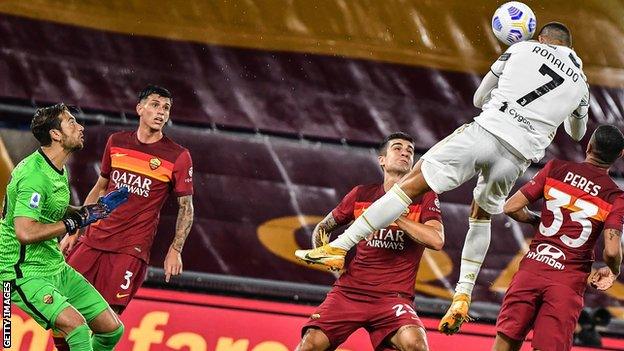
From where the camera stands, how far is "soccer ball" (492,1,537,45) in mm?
6980

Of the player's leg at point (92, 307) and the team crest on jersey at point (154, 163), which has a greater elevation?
the team crest on jersey at point (154, 163)

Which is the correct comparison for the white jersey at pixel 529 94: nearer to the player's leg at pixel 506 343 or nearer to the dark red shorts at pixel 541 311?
the dark red shorts at pixel 541 311

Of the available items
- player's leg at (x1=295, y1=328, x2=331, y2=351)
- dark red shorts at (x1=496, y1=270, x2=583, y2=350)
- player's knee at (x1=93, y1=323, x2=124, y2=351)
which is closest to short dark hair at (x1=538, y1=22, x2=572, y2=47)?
dark red shorts at (x1=496, y1=270, x2=583, y2=350)

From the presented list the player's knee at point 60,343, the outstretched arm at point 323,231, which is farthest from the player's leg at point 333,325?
the player's knee at point 60,343

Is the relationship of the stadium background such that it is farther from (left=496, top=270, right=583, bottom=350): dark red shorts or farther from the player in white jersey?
the player in white jersey

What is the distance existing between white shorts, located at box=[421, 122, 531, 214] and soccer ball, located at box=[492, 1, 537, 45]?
681 mm

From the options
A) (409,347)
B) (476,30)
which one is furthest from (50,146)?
(476,30)

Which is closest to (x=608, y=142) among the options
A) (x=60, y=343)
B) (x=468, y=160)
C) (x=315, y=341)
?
(x=468, y=160)

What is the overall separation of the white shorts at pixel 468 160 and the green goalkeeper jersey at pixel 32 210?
7.36 ft

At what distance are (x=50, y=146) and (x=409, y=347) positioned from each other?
2.55 metres

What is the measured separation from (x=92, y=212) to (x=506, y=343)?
2745mm

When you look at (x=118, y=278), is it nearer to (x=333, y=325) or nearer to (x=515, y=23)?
(x=333, y=325)

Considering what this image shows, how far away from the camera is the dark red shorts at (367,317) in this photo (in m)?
7.18

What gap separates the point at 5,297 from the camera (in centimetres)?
671
